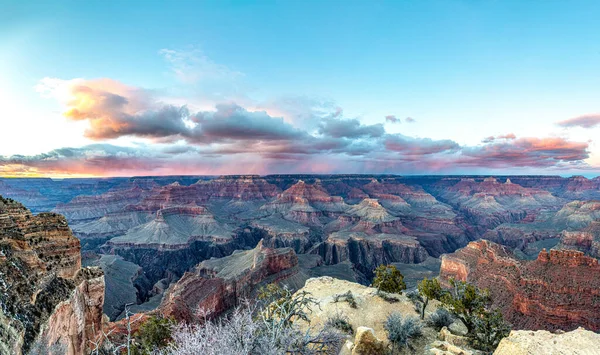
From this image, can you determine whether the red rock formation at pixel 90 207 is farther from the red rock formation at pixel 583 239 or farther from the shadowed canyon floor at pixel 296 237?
the red rock formation at pixel 583 239

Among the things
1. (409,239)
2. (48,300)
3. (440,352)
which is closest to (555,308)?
(440,352)

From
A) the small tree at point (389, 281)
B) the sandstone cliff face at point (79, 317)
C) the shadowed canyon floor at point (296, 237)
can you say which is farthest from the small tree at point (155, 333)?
the shadowed canyon floor at point (296, 237)

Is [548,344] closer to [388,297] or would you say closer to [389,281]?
[388,297]

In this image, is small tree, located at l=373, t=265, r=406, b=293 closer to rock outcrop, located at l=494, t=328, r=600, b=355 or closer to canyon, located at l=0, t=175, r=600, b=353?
rock outcrop, located at l=494, t=328, r=600, b=355

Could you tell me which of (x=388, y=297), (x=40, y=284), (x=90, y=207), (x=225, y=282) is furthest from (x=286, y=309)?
(x=90, y=207)

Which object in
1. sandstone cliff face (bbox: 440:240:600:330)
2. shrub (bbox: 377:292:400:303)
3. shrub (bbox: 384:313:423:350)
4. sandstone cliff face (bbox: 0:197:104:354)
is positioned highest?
sandstone cliff face (bbox: 0:197:104:354)

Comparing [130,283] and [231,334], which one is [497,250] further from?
[130,283]

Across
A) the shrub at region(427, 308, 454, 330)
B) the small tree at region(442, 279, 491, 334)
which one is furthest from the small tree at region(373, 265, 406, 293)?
the small tree at region(442, 279, 491, 334)
